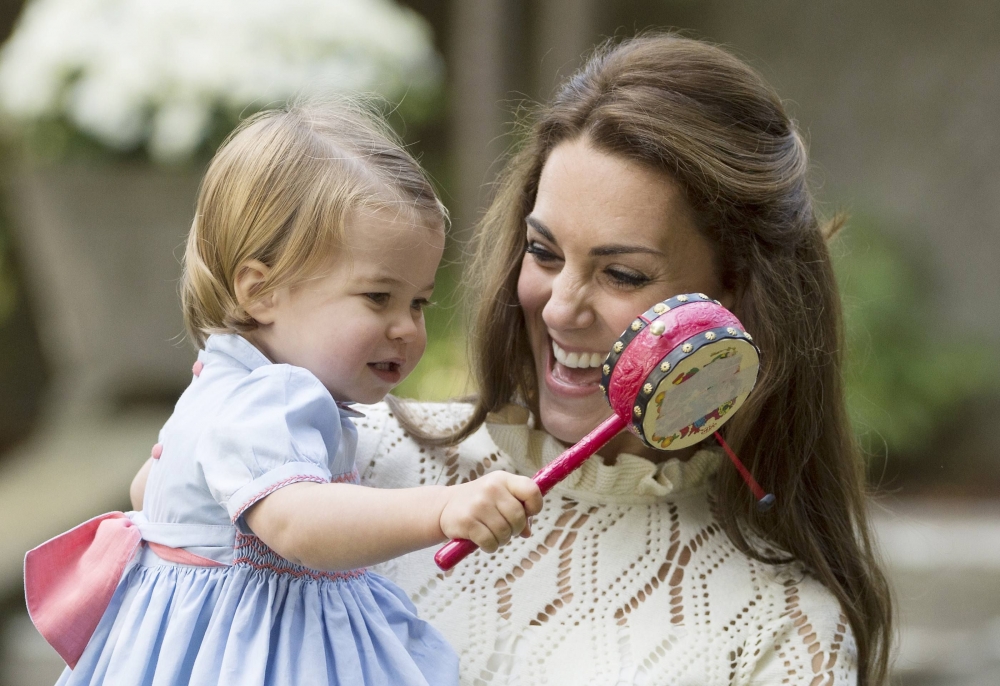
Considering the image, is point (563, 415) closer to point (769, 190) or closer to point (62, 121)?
point (769, 190)

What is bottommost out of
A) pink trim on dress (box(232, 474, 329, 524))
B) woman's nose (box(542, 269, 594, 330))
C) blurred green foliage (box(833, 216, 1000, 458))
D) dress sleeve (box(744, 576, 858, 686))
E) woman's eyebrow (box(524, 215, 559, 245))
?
blurred green foliage (box(833, 216, 1000, 458))

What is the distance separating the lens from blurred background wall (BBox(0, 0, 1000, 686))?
554 cm

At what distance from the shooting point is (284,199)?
1625mm

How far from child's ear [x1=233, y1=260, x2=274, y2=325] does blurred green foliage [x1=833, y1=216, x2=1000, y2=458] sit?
14.3 feet

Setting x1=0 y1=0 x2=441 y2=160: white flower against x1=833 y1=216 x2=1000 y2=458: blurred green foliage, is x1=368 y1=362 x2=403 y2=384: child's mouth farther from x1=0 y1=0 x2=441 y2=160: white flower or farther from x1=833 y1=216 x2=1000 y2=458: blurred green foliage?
x1=833 y1=216 x2=1000 y2=458: blurred green foliage

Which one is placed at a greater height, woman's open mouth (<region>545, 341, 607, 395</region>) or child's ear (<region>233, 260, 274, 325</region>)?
child's ear (<region>233, 260, 274, 325</region>)

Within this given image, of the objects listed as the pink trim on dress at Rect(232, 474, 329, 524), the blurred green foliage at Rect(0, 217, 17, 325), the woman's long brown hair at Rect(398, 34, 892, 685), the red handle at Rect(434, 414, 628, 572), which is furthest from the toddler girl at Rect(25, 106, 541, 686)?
the blurred green foliage at Rect(0, 217, 17, 325)

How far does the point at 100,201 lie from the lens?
609 cm

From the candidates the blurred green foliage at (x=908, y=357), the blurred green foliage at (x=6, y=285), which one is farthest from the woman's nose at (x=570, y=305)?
the blurred green foliage at (x=6, y=285)

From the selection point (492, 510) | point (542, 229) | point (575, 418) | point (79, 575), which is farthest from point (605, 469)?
point (79, 575)

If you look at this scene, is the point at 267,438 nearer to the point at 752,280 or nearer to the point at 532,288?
the point at 532,288

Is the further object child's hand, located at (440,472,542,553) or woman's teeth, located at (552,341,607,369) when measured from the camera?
woman's teeth, located at (552,341,607,369)

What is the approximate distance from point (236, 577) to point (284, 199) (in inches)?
21.5

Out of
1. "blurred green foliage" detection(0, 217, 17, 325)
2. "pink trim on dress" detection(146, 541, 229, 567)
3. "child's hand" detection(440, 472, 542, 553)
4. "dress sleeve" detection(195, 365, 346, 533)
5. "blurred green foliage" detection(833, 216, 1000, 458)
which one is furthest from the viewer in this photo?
"blurred green foliage" detection(0, 217, 17, 325)
